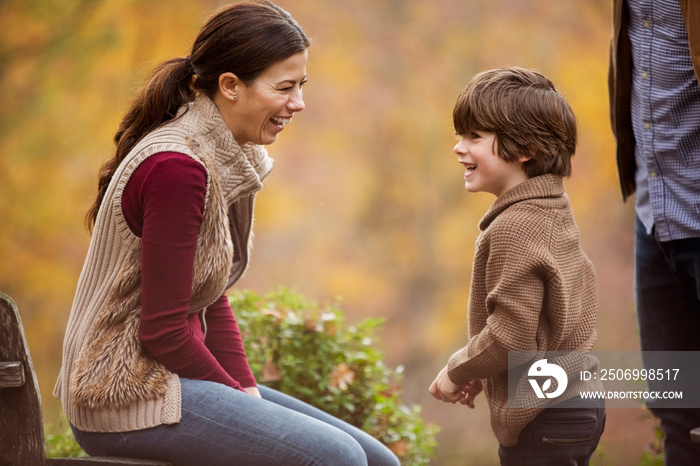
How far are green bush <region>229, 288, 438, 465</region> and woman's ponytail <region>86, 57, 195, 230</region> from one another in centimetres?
115

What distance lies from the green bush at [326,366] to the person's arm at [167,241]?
121 cm

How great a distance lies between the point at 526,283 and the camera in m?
1.70

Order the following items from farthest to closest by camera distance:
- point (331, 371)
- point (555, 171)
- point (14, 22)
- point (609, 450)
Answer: point (609, 450) → point (14, 22) → point (331, 371) → point (555, 171)

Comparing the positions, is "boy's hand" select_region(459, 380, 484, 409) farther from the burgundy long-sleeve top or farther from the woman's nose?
the woman's nose

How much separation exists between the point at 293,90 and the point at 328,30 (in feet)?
8.71

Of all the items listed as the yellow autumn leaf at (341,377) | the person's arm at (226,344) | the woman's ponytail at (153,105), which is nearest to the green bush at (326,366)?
the yellow autumn leaf at (341,377)

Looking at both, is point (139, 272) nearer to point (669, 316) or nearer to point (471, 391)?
point (471, 391)

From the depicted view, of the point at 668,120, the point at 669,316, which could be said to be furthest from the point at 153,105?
the point at 669,316

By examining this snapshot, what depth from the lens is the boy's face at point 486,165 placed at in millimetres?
1837

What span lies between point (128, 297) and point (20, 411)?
1.02ft

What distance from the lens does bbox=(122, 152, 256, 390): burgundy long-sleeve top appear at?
162 cm

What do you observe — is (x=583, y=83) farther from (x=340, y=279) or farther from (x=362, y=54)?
(x=340, y=279)

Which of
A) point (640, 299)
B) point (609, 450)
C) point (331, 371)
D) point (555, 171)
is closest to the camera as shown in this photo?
point (555, 171)

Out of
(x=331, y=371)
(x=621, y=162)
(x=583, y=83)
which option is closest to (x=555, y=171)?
(x=621, y=162)
